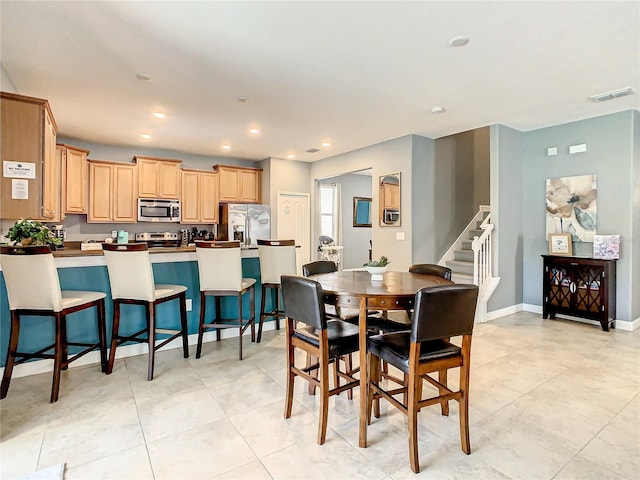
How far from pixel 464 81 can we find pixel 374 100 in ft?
3.02

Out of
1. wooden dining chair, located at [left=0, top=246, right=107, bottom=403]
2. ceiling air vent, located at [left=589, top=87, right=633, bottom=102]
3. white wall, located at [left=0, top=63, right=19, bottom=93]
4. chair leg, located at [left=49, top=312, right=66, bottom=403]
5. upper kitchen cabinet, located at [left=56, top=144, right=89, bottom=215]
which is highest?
ceiling air vent, located at [left=589, top=87, right=633, bottom=102]

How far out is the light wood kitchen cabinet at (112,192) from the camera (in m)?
5.56

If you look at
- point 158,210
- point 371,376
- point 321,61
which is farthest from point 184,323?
point 158,210

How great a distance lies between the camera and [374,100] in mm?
3793

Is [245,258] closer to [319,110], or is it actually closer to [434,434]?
[319,110]

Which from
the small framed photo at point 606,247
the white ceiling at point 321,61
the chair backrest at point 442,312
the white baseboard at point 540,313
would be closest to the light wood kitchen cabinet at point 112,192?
the white ceiling at point 321,61

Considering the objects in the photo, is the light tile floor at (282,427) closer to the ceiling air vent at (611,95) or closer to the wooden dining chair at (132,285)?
the wooden dining chair at (132,285)

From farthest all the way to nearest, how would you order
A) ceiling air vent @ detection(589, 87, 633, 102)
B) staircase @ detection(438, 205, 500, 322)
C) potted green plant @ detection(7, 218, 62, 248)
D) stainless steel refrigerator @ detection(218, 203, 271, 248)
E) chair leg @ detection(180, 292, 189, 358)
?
stainless steel refrigerator @ detection(218, 203, 271, 248) < staircase @ detection(438, 205, 500, 322) < ceiling air vent @ detection(589, 87, 633, 102) < chair leg @ detection(180, 292, 189, 358) < potted green plant @ detection(7, 218, 62, 248)

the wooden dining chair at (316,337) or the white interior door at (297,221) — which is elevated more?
the white interior door at (297,221)

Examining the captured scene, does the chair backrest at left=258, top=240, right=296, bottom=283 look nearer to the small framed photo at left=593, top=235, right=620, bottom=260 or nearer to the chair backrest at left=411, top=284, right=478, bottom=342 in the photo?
the chair backrest at left=411, top=284, right=478, bottom=342

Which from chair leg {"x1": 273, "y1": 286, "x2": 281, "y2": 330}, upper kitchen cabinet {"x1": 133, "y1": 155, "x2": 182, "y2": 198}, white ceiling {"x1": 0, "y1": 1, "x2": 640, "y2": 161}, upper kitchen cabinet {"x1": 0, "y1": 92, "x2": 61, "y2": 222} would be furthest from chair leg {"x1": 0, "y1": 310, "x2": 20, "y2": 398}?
upper kitchen cabinet {"x1": 133, "y1": 155, "x2": 182, "y2": 198}

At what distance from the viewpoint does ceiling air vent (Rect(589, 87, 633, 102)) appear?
3.55 meters

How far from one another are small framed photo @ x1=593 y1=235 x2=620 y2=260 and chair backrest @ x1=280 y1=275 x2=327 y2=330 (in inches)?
166

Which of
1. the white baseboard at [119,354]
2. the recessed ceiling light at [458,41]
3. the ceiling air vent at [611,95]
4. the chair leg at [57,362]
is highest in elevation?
the ceiling air vent at [611,95]
